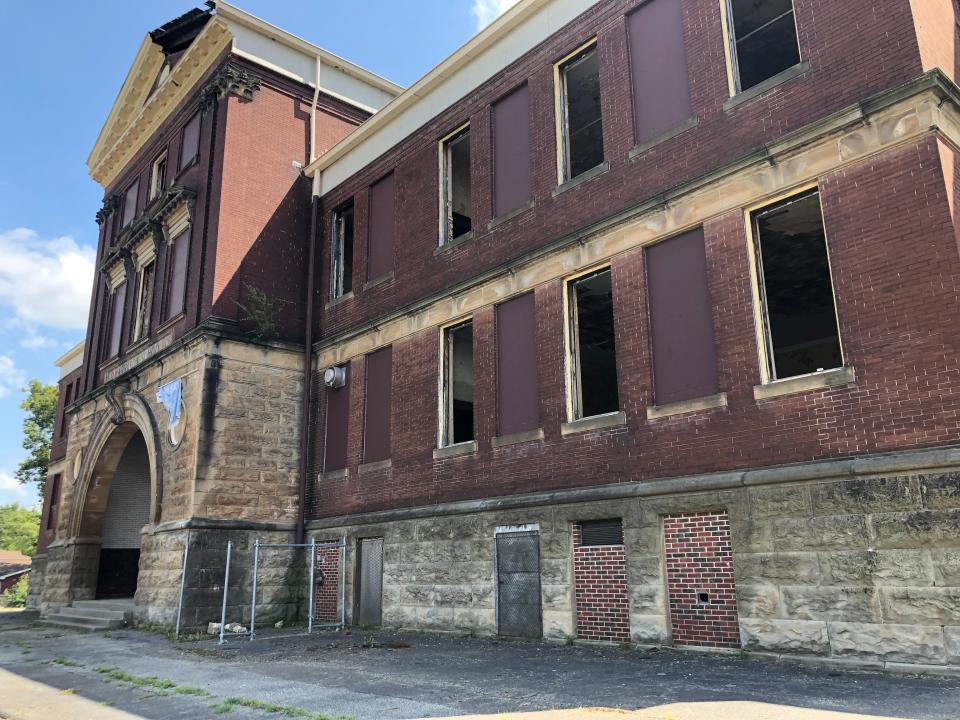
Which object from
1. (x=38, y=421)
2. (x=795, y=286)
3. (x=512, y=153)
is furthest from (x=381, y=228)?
(x=38, y=421)

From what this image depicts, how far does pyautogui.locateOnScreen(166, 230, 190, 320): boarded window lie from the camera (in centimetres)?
1867

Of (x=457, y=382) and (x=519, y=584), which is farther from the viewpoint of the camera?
(x=457, y=382)

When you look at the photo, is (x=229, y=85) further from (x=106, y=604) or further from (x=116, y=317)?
(x=106, y=604)

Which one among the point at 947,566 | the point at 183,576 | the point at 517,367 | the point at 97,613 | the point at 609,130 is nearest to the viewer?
the point at 947,566

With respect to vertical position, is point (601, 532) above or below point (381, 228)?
below

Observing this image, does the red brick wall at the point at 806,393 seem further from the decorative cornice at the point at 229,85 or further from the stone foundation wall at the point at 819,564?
the decorative cornice at the point at 229,85

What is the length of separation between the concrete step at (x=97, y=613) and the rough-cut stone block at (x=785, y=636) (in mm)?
13725

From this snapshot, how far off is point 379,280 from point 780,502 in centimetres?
1038

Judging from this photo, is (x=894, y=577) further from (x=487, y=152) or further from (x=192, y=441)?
(x=192, y=441)

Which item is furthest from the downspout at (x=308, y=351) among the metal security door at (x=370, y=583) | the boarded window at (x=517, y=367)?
the boarded window at (x=517, y=367)

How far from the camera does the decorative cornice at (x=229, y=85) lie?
61.2 ft

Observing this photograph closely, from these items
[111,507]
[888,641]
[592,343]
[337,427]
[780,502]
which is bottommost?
[888,641]

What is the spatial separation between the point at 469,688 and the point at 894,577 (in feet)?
15.0

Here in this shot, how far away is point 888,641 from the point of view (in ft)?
25.5
